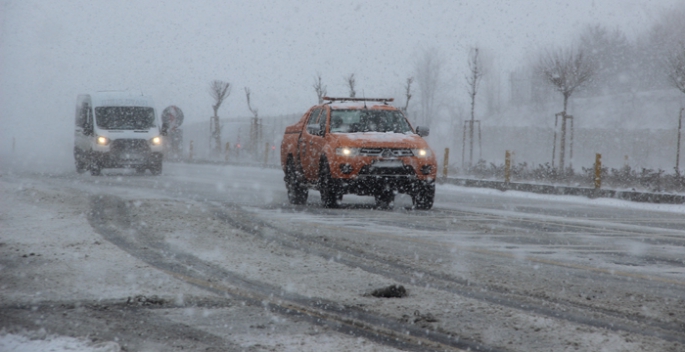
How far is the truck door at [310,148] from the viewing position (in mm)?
12789

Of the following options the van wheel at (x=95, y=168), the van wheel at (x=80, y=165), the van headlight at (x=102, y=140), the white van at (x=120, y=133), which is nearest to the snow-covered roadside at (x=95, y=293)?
the van headlight at (x=102, y=140)

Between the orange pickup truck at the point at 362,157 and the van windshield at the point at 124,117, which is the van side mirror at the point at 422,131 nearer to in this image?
the orange pickup truck at the point at 362,157

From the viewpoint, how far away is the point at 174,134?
44281 millimetres

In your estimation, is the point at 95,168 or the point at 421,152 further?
the point at 95,168

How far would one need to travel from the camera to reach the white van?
22375 millimetres

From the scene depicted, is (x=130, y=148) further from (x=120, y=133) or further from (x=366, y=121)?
(x=366, y=121)

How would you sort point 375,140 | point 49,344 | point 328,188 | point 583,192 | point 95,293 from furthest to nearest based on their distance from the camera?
point 583,192 → point 328,188 → point 375,140 → point 95,293 → point 49,344

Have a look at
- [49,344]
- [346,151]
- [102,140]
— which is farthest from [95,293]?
[102,140]

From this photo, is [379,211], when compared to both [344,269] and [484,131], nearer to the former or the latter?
[344,269]

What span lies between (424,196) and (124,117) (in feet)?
43.1

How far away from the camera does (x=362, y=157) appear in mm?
12062

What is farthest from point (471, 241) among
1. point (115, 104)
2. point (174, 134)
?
point (174, 134)

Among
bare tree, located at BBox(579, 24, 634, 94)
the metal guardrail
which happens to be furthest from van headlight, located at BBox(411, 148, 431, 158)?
bare tree, located at BBox(579, 24, 634, 94)

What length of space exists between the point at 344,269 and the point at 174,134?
39.2 m
